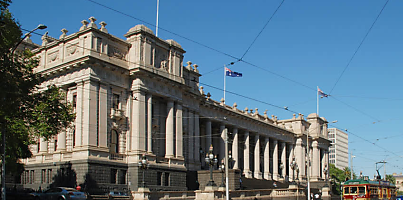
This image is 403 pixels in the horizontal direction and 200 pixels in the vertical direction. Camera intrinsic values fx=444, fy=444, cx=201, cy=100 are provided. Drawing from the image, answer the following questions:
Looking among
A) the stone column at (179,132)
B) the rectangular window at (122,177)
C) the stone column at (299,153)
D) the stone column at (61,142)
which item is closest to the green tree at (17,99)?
the stone column at (61,142)

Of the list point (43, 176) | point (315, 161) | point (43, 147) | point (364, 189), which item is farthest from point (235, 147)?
point (43, 176)

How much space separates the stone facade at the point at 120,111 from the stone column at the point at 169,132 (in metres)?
0.12

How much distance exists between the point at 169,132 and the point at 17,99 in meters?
25.6

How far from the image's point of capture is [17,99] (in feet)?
95.3

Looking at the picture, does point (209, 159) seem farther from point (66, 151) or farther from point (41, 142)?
point (41, 142)

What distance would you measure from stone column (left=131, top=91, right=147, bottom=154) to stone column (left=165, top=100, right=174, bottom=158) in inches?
165

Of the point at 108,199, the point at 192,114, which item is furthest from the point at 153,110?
the point at 108,199

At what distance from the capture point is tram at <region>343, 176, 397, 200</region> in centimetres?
4543

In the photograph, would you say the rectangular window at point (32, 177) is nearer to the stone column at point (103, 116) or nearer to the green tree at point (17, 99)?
the green tree at point (17, 99)

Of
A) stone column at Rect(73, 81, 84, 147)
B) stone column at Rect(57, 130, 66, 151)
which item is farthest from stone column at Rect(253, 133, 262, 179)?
stone column at Rect(73, 81, 84, 147)

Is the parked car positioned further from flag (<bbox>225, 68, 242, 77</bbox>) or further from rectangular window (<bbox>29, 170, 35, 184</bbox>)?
flag (<bbox>225, 68, 242, 77</bbox>)

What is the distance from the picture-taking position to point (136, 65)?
48.7 metres

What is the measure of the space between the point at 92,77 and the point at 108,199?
13.1m

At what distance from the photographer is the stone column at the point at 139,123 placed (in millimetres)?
48125
